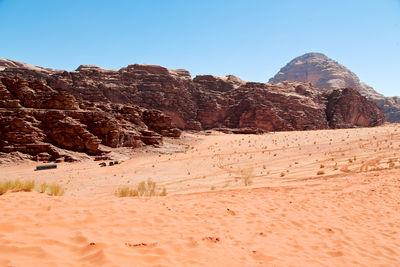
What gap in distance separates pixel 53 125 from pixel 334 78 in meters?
131

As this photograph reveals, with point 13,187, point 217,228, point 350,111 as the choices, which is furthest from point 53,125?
point 350,111

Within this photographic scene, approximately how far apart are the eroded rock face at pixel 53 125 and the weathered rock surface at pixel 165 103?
101 millimetres

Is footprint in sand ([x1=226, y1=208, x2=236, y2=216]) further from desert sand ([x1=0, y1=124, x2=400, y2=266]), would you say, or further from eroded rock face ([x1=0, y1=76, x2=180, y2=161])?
eroded rock face ([x1=0, y1=76, x2=180, y2=161])

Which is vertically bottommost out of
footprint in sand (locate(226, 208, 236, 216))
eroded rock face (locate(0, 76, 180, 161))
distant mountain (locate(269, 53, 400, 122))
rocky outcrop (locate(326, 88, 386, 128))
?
footprint in sand (locate(226, 208, 236, 216))

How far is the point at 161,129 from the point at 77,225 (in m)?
29.1

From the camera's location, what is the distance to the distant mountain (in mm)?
91631

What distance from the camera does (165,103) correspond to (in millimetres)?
53438

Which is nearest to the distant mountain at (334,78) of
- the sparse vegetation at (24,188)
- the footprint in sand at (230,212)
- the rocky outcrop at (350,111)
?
the rocky outcrop at (350,111)

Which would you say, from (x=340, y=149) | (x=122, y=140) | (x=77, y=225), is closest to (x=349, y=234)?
(x=77, y=225)

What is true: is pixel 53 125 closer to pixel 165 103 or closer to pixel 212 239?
pixel 212 239

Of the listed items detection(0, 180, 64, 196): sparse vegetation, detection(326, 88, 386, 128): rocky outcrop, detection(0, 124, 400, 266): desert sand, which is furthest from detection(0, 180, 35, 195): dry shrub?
detection(326, 88, 386, 128): rocky outcrop

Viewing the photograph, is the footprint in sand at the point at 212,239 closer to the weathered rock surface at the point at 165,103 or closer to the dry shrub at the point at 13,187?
the dry shrub at the point at 13,187

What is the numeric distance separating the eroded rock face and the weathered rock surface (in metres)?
0.10

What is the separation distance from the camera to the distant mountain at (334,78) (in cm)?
9163
